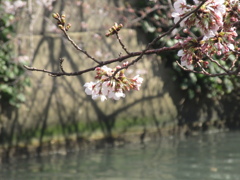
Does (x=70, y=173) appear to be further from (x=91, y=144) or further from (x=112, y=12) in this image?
(x=112, y=12)

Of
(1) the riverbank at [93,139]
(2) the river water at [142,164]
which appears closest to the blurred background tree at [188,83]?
(1) the riverbank at [93,139]

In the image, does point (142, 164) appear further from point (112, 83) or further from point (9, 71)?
point (112, 83)

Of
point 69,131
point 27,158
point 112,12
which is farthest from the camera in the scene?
point 112,12

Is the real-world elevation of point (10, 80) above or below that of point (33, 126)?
above

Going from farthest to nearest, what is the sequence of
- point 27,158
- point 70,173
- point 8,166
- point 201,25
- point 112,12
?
point 112,12
point 27,158
point 8,166
point 70,173
point 201,25

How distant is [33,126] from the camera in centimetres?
616

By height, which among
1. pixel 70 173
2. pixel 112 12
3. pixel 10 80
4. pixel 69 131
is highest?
pixel 112 12

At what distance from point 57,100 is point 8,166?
43.7 inches

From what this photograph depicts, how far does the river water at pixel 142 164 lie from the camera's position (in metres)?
5.03

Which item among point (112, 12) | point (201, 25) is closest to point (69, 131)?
point (112, 12)

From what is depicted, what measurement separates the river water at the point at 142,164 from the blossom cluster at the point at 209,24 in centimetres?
310

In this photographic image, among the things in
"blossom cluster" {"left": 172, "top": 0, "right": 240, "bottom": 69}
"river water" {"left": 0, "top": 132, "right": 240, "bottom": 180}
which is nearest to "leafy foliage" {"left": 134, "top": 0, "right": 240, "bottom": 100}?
"river water" {"left": 0, "top": 132, "right": 240, "bottom": 180}

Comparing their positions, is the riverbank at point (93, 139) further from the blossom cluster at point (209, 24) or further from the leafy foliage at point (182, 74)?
the blossom cluster at point (209, 24)

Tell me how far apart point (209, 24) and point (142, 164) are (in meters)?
4.01
